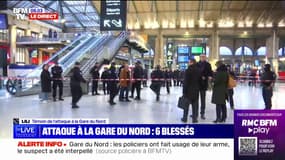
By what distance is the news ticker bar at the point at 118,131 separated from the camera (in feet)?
5.91

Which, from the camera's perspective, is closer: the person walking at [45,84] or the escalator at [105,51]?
the person walking at [45,84]

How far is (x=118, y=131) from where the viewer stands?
1849 millimetres

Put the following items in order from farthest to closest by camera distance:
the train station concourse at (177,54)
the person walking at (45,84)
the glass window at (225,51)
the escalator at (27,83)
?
the escalator at (27,83) < the person walking at (45,84) < the glass window at (225,51) < the train station concourse at (177,54)

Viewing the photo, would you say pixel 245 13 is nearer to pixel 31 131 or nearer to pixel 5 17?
pixel 5 17

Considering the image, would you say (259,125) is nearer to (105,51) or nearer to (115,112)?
(115,112)

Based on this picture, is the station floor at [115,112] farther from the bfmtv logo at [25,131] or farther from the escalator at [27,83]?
the escalator at [27,83]

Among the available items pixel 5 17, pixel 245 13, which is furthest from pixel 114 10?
pixel 245 13

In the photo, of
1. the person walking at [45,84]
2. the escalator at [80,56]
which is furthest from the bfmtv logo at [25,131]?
the escalator at [80,56]

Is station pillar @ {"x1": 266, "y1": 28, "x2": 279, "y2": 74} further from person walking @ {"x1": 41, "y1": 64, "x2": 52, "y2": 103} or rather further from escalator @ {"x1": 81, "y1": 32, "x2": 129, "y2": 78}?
escalator @ {"x1": 81, "y1": 32, "x2": 129, "y2": 78}

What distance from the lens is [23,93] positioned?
9.60 m

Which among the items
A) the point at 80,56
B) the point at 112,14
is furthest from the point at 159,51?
the point at 112,14

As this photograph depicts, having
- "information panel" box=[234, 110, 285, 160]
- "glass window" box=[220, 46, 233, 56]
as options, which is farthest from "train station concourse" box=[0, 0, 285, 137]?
"information panel" box=[234, 110, 285, 160]

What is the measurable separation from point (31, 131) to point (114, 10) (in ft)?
7.60

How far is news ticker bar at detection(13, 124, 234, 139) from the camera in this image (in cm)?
180
